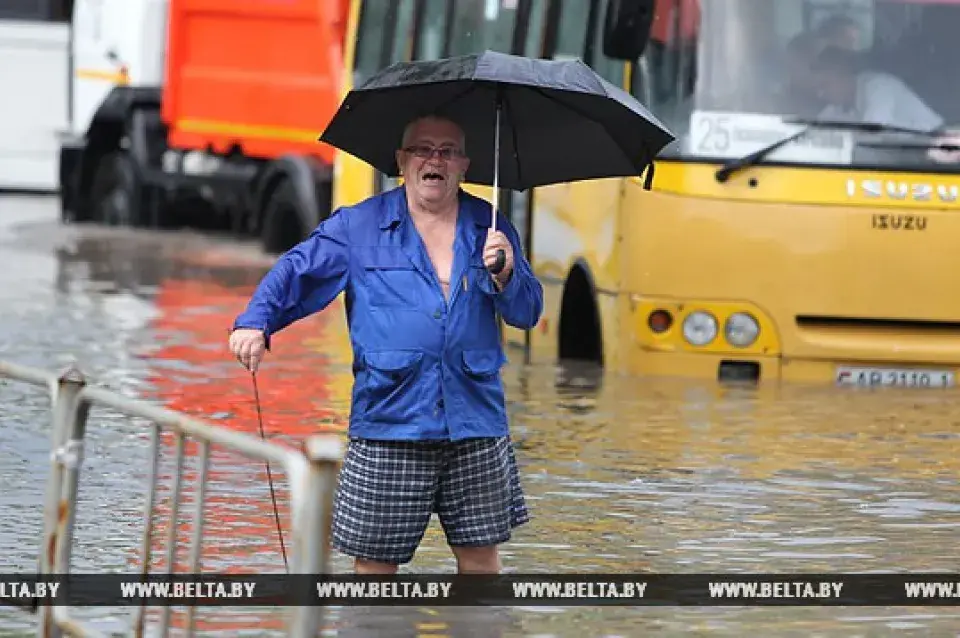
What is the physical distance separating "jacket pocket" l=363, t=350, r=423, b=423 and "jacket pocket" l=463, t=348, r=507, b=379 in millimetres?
134

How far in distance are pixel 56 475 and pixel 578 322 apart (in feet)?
31.1

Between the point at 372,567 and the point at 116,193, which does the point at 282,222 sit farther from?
the point at 372,567

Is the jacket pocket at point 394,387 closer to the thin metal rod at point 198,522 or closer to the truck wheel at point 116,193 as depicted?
the thin metal rod at point 198,522

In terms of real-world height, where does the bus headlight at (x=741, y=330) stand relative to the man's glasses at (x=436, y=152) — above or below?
below

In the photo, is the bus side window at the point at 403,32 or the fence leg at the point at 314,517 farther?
the bus side window at the point at 403,32

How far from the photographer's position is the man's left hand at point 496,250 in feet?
24.2

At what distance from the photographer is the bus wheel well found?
15906 millimetres

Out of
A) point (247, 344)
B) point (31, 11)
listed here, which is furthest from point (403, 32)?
point (31, 11)

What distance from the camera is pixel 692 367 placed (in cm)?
1475

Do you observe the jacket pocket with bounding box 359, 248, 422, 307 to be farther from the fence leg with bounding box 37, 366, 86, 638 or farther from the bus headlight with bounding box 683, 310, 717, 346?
the bus headlight with bounding box 683, 310, 717, 346

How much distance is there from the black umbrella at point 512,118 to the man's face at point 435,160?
151mm

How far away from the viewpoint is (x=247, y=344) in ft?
23.5

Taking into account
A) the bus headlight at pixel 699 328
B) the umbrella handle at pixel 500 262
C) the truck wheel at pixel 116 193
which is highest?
the umbrella handle at pixel 500 262

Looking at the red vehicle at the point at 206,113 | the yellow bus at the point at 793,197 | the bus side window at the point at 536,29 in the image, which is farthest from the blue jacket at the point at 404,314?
the red vehicle at the point at 206,113
